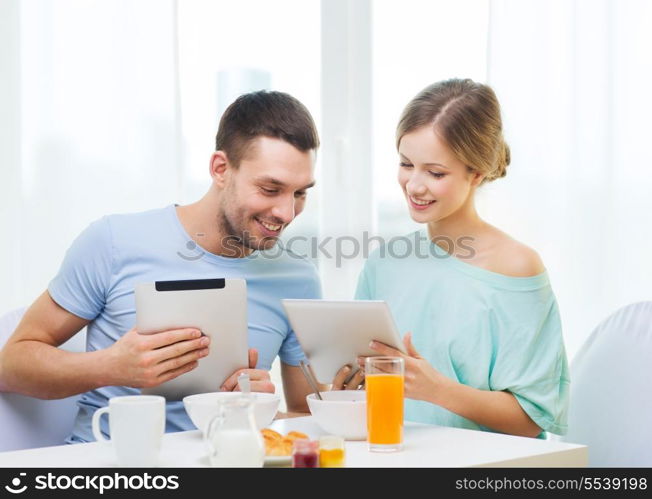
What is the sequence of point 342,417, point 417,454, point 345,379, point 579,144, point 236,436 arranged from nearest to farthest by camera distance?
point 236,436 < point 417,454 < point 342,417 < point 345,379 < point 579,144

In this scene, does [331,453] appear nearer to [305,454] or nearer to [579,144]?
[305,454]

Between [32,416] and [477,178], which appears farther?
[477,178]

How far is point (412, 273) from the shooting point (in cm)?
201

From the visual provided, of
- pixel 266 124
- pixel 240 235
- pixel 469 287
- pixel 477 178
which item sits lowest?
pixel 469 287

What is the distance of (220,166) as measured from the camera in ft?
6.67

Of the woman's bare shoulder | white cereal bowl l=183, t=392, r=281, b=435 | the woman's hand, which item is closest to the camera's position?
white cereal bowl l=183, t=392, r=281, b=435

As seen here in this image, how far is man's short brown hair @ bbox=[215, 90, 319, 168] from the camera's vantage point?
1952 mm

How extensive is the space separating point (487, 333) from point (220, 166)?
0.72 meters

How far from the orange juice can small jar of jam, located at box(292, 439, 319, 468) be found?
183 millimetres

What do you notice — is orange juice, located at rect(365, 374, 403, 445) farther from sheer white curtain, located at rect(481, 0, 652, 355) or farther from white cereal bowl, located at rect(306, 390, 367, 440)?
sheer white curtain, located at rect(481, 0, 652, 355)

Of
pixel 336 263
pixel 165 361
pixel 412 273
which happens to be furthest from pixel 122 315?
pixel 336 263

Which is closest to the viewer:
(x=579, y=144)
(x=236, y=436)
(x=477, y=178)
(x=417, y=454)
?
(x=236, y=436)

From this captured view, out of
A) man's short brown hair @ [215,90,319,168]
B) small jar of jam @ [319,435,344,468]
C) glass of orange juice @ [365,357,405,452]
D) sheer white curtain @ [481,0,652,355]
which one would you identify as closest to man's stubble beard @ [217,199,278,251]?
man's short brown hair @ [215,90,319,168]

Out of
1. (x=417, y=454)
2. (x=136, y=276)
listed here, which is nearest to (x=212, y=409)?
(x=417, y=454)
